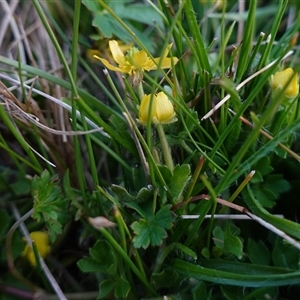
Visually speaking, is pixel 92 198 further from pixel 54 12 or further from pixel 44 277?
pixel 54 12

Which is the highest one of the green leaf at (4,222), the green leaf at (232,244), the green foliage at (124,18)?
the green foliage at (124,18)

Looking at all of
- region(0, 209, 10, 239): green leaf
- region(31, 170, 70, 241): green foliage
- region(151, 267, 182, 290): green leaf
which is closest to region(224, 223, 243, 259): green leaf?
region(151, 267, 182, 290): green leaf

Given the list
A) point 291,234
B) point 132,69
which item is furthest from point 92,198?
point 291,234

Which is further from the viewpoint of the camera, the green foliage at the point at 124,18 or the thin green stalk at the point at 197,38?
the green foliage at the point at 124,18

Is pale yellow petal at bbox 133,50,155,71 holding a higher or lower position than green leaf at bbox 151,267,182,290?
higher

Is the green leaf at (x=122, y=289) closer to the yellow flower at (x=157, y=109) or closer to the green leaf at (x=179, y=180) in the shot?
the green leaf at (x=179, y=180)

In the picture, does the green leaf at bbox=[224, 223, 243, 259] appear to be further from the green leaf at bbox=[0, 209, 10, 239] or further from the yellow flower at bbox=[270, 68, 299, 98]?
the green leaf at bbox=[0, 209, 10, 239]

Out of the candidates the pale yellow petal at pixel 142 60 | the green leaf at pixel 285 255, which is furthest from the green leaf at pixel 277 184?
the pale yellow petal at pixel 142 60
